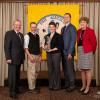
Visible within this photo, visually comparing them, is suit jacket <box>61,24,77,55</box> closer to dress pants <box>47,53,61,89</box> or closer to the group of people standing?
the group of people standing

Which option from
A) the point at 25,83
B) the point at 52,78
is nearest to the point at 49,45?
the point at 52,78

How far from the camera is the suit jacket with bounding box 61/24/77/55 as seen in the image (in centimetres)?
540

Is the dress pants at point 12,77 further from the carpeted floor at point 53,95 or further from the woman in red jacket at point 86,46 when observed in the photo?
the woman in red jacket at point 86,46

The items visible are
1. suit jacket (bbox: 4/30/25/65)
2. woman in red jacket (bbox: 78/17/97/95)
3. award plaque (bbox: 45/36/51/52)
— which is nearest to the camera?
suit jacket (bbox: 4/30/25/65)

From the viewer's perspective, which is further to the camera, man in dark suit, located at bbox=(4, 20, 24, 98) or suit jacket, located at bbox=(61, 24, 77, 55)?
suit jacket, located at bbox=(61, 24, 77, 55)

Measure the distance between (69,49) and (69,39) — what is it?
190mm

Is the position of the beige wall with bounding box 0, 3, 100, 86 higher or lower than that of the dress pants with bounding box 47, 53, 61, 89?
higher

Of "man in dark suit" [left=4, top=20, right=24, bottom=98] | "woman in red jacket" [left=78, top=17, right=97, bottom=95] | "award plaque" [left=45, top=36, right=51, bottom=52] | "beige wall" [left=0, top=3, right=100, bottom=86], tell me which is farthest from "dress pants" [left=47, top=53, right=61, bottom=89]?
"beige wall" [left=0, top=3, right=100, bottom=86]

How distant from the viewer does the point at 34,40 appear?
5.42 metres

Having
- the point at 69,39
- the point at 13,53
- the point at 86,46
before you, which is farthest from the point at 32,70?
the point at 86,46

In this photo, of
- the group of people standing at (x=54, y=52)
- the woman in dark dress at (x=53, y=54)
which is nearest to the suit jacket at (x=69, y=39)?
the group of people standing at (x=54, y=52)

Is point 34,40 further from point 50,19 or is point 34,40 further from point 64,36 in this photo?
point 50,19

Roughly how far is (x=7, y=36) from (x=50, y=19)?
1596 mm

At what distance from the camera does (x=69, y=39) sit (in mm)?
5445
